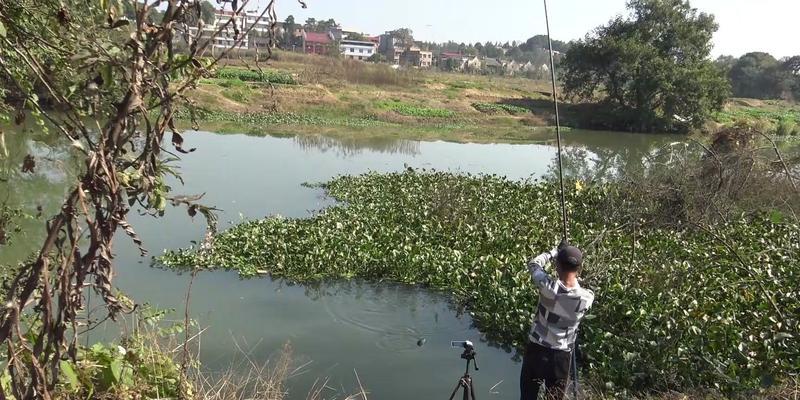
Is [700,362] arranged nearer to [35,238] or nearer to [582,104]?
[35,238]

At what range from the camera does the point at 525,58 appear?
125 meters

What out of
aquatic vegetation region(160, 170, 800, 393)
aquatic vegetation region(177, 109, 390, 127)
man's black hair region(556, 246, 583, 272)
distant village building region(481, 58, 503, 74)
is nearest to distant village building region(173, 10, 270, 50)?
man's black hair region(556, 246, 583, 272)

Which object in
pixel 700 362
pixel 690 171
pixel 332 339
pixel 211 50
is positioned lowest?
pixel 332 339

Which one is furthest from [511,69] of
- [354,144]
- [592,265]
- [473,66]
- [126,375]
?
[126,375]

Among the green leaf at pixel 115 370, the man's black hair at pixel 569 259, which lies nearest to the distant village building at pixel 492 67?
the man's black hair at pixel 569 259

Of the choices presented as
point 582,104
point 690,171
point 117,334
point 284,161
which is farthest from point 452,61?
point 117,334

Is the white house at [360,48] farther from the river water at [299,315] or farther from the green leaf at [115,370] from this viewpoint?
the green leaf at [115,370]

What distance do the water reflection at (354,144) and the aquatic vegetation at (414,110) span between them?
359 inches

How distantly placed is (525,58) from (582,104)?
293 ft

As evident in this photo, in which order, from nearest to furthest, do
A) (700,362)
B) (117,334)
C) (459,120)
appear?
(700,362)
(117,334)
(459,120)

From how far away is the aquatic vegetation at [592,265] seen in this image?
4.88 meters

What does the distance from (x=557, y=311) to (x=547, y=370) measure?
1.39 feet

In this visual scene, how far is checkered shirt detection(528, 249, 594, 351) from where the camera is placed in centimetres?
372

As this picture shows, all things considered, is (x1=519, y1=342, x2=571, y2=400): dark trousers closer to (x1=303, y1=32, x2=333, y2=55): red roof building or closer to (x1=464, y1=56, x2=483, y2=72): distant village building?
(x1=303, y1=32, x2=333, y2=55): red roof building
